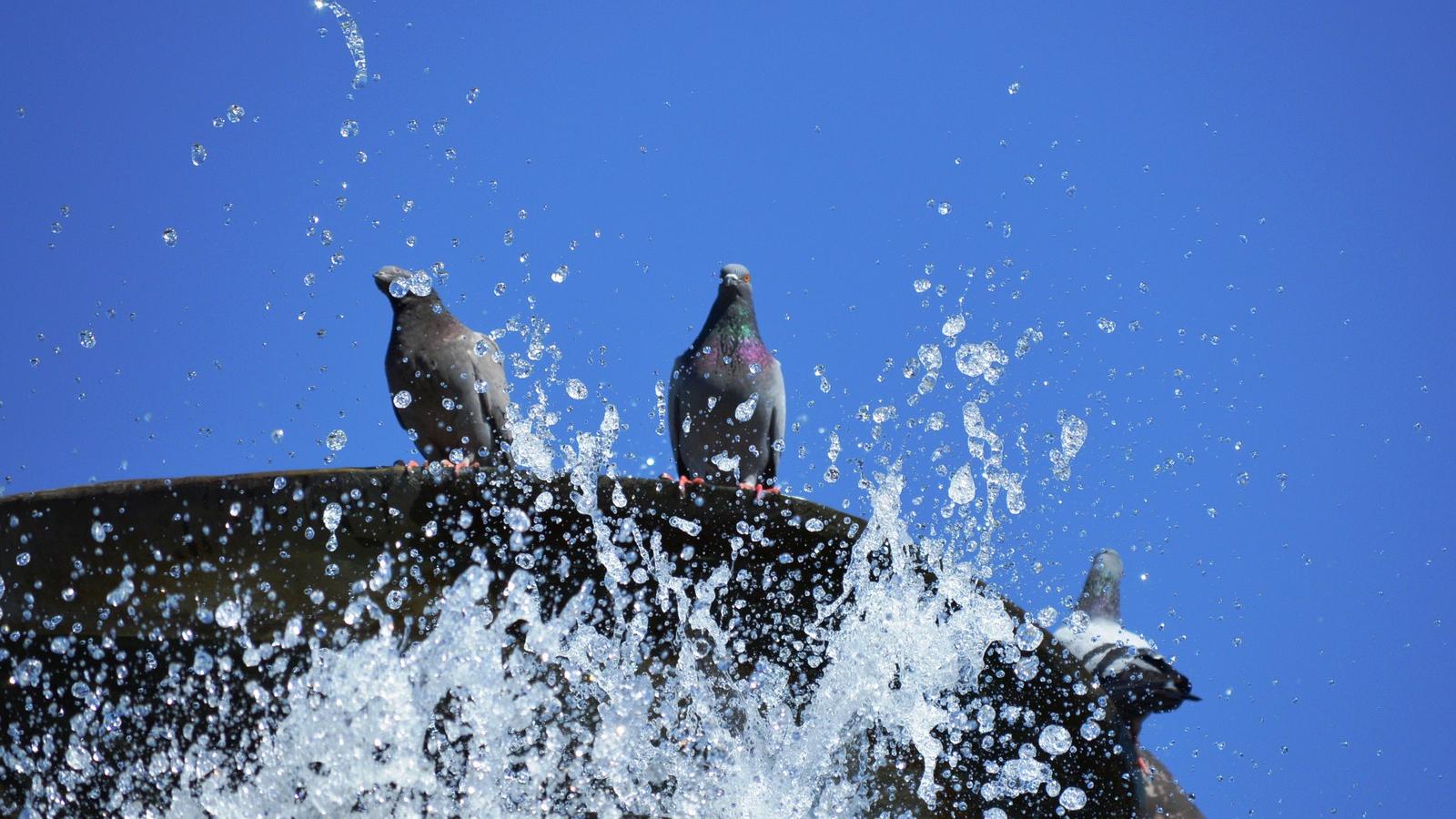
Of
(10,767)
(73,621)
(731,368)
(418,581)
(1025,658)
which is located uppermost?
(731,368)

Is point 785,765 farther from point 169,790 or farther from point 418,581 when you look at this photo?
point 169,790

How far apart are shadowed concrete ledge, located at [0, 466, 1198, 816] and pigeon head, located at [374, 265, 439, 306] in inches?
96.8

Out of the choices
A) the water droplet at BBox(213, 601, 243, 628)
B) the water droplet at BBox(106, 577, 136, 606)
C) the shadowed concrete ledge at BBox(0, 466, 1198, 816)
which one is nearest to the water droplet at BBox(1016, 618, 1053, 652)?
the shadowed concrete ledge at BBox(0, 466, 1198, 816)

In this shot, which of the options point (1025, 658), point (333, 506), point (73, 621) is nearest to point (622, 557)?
point (333, 506)

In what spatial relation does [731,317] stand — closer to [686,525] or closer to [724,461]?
[724,461]

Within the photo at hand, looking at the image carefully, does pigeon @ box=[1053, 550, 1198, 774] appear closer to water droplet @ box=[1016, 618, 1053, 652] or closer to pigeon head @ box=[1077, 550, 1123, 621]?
pigeon head @ box=[1077, 550, 1123, 621]

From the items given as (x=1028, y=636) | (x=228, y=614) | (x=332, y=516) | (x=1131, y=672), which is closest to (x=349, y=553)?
(x=332, y=516)

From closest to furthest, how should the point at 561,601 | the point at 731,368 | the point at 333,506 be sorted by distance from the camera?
the point at 333,506 < the point at 561,601 < the point at 731,368

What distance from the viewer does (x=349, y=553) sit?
3400mm

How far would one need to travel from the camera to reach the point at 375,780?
138 inches

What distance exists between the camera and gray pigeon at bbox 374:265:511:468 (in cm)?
567

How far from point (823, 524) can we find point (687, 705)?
2.27ft

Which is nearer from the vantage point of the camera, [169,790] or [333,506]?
[333,506]

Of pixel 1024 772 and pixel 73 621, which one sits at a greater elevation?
pixel 1024 772
